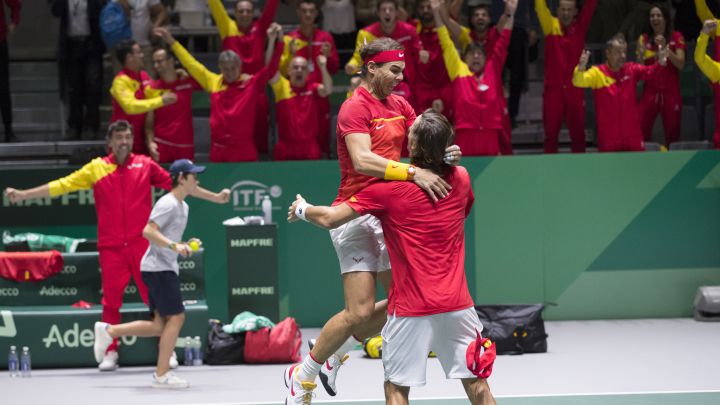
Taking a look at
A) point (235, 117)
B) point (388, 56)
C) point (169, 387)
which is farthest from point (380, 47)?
point (235, 117)

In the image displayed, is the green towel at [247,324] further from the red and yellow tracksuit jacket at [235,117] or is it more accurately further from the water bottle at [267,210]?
the red and yellow tracksuit jacket at [235,117]

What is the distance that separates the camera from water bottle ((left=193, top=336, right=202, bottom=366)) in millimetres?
10844

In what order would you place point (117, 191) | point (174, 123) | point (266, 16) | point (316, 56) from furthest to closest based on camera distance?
1. point (316, 56)
2. point (266, 16)
3. point (174, 123)
4. point (117, 191)

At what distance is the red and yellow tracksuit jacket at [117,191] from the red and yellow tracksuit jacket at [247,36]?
277 cm

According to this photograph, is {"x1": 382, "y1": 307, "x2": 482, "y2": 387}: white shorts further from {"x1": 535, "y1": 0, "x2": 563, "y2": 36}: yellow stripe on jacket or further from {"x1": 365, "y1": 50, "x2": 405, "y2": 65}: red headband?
{"x1": 535, "y1": 0, "x2": 563, "y2": 36}: yellow stripe on jacket

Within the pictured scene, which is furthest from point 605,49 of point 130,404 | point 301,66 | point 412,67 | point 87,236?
point 130,404

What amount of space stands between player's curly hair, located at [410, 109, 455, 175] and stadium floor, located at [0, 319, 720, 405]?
3.10 metres

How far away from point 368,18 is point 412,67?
1689 mm

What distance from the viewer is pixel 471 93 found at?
40.8 feet

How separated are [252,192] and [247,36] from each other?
2023mm

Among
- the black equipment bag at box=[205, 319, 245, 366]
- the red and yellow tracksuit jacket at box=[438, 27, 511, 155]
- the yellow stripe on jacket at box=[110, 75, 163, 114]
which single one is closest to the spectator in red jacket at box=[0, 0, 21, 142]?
the yellow stripe on jacket at box=[110, 75, 163, 114]

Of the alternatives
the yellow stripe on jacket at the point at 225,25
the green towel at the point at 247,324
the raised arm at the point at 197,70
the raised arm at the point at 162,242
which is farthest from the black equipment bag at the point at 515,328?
the yellow stripe on jacket at the point at 225,25

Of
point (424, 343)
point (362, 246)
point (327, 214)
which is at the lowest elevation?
point (424, 343)

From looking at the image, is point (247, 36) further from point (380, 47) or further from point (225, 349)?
point (380, 47)
